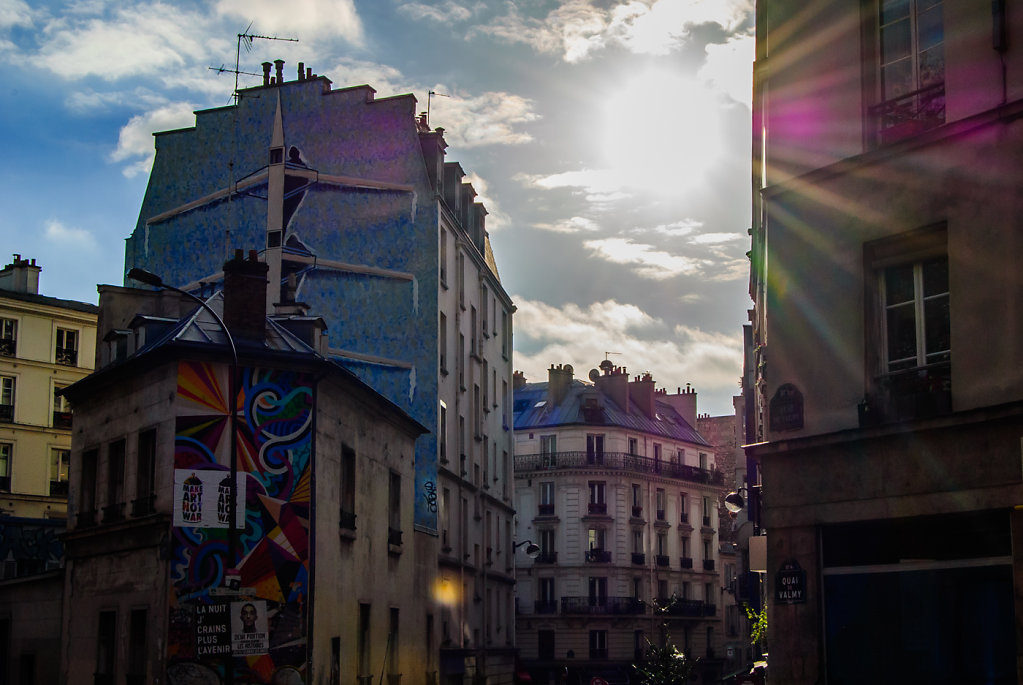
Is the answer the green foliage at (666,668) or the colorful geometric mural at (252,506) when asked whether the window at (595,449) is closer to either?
the green foliage at (666,668)

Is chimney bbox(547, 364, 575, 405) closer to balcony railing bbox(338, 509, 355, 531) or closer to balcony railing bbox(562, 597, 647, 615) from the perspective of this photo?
balcony railing bbox(562, 597, 647, 615)

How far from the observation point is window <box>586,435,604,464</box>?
7369 cm

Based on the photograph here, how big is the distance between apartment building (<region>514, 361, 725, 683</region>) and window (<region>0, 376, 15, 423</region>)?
3249 cm

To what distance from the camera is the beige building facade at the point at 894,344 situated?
1271 centimetres

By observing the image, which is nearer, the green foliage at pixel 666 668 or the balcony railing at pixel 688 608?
the green foliage at pixel 666 668

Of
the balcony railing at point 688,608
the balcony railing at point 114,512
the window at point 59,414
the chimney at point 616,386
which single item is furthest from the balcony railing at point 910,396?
the chimney at point 616,386

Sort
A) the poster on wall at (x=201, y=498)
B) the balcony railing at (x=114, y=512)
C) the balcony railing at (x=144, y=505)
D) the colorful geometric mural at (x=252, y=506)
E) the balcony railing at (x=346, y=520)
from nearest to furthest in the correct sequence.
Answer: the colorful geometric mural at (x=252, y=506) < the poster on wall at (x=201, y=498) < the balcony railing at (x=144, y=505) < the balcony railing at (x=114, y=512) < the balcony railing at (x=346, y=520)

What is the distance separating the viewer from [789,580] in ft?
47.1

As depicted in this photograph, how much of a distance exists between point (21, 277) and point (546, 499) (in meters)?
33.4

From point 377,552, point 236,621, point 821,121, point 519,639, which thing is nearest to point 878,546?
point 821,121

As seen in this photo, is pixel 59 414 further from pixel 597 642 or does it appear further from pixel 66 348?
pixel 597 642

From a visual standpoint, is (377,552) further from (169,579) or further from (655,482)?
(655,482)

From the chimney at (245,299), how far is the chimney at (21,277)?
1154 inches

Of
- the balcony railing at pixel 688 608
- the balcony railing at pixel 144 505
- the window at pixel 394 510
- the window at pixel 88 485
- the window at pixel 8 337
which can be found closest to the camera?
the balcony railing at pixel 144 505
